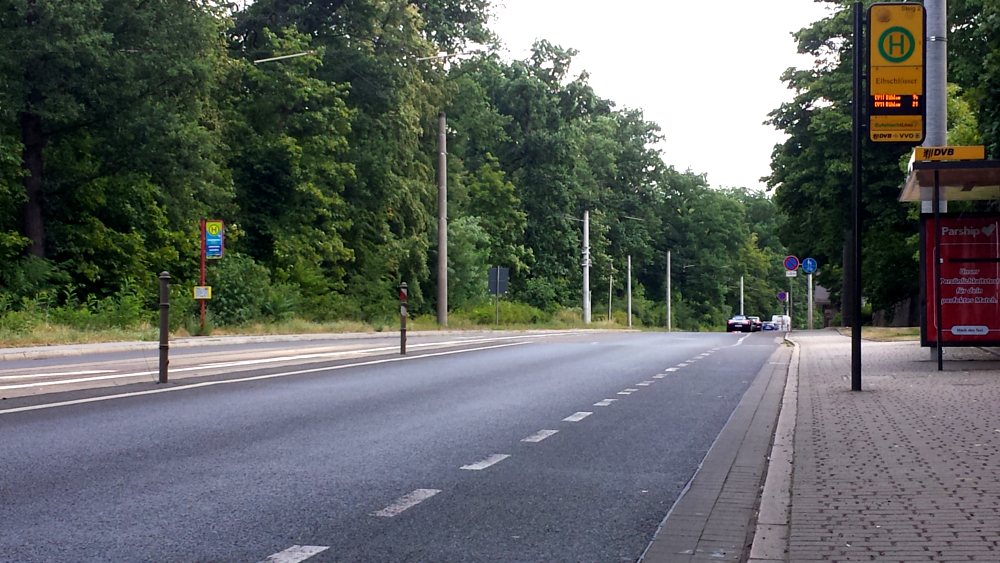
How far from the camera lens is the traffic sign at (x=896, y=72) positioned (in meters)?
13.2

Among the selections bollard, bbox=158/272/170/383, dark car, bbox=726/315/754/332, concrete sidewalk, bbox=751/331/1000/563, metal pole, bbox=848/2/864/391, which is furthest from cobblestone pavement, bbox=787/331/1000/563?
dark car, bbox=726/315/754/332

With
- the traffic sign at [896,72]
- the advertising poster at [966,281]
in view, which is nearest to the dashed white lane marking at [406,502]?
the traffic sign at [896,72]

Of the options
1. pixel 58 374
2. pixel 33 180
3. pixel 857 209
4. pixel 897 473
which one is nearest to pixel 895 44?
pixel 857 209

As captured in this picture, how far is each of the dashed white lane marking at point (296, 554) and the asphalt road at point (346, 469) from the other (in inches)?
0.5

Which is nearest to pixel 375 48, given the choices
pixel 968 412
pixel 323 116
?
pixel 323 116

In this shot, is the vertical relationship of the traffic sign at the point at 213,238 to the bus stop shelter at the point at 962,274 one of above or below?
above

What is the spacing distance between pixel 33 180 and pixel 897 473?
2856cm

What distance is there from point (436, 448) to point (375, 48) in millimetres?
39834

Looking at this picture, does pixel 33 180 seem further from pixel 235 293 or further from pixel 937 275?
pixel 937 275

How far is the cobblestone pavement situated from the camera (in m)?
4.80

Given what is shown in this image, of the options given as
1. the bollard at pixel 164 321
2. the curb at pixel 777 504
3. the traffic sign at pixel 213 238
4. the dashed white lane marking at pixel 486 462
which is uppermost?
the traffic sign at pixel 213 238

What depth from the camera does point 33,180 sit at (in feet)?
99.0

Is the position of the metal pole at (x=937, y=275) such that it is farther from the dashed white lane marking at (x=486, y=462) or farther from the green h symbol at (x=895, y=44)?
the dashed white lane marking at (x=486, y=462)

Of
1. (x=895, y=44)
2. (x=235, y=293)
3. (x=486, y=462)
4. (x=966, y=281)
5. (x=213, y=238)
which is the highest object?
(x=895, y=44)
